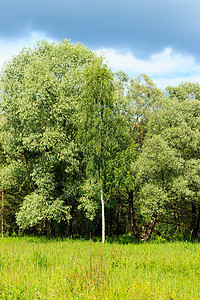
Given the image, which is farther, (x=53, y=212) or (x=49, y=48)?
(x=49, y=48)

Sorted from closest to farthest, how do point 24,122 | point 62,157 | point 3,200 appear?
point 62,157, point 24,122, point 3,200

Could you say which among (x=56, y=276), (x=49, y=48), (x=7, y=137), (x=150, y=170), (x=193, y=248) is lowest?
(x=193, y=248)

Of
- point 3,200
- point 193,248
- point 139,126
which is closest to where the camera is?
point 193,248

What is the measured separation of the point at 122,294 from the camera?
6.23m

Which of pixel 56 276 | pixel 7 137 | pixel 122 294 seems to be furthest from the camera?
pixel 7 137

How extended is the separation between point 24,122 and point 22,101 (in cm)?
185

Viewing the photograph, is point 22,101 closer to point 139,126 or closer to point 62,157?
point 62,157

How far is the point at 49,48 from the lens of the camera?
24406mm

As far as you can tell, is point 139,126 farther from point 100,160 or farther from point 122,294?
point 122,294

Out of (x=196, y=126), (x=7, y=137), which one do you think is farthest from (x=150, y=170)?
(x=7, y=137)

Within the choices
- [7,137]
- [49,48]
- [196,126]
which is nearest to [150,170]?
[196,126]

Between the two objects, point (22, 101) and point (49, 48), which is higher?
point (49, 48)

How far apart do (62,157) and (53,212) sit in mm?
4667

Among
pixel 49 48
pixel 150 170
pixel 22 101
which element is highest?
pixel 49 48
